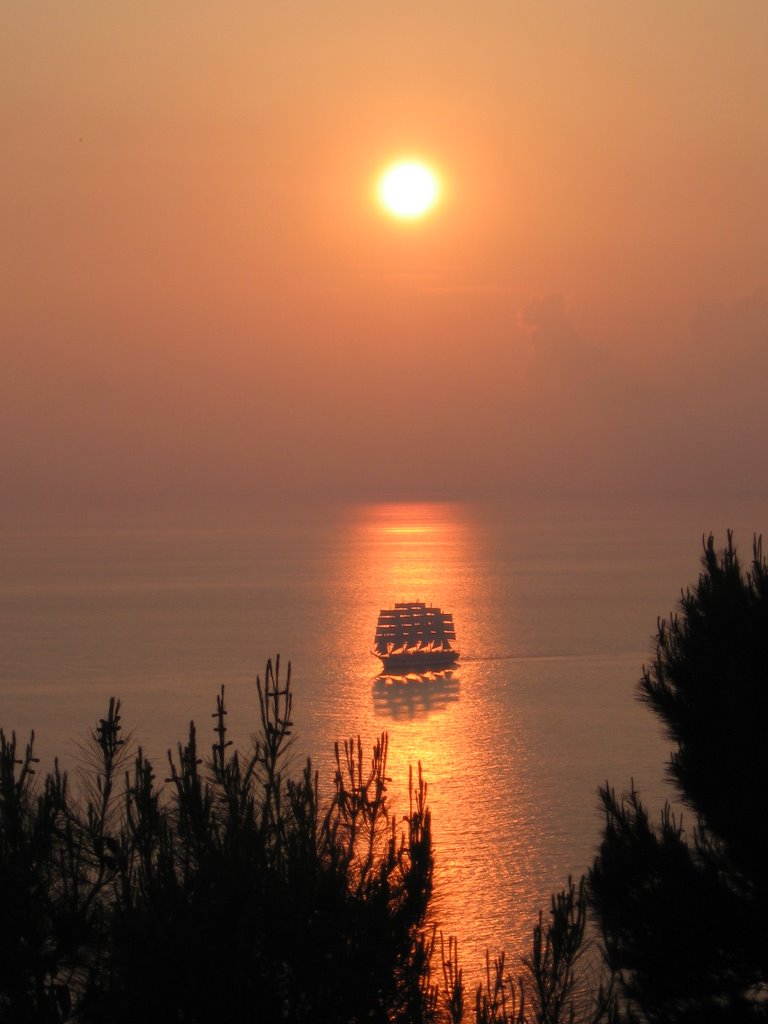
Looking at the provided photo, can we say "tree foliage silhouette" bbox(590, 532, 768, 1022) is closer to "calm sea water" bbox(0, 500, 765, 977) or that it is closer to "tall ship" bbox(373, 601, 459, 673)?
"calm sea water" bbox(0, 500, 765, 977)

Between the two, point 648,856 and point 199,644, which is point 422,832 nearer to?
point 648,856

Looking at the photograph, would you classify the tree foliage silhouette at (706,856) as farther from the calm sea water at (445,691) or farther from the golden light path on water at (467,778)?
the calm sea water at (445,691)

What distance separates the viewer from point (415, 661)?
304ft

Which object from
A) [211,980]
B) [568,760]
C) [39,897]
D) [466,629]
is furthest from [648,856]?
[466,629]

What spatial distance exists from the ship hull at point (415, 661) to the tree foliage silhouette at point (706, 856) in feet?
258

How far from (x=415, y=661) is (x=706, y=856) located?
8083 cm

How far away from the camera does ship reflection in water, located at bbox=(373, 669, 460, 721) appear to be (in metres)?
79.3

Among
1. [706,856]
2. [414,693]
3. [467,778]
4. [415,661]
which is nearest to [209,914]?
[706,856]

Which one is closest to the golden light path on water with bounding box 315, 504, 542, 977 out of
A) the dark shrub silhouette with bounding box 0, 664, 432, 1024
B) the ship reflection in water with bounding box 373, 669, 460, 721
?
the ship reflection in water with bounding box 373, 669, 460, 721

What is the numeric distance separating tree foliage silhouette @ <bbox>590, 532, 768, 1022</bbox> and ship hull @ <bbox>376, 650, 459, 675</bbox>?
258 feet

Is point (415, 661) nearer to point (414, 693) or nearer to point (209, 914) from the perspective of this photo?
point (414, 693)

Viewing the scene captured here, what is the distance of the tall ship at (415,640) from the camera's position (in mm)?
94375

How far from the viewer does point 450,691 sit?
292ft

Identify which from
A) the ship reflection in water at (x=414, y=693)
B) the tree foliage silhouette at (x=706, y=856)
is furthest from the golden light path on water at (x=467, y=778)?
the tree foliage silhouette at (x=706, y=856)
